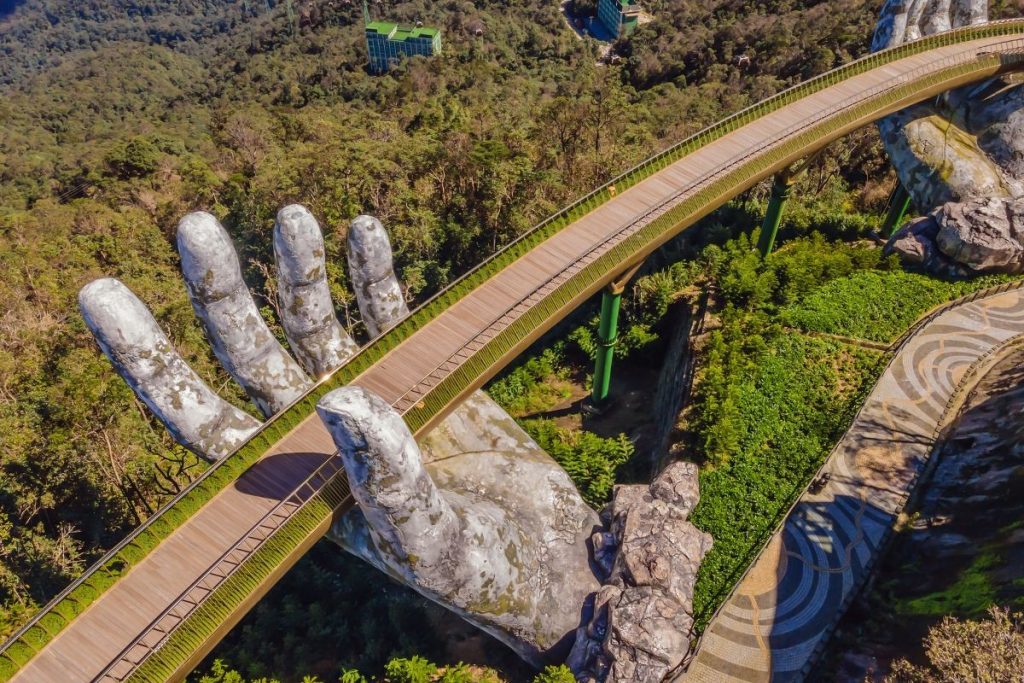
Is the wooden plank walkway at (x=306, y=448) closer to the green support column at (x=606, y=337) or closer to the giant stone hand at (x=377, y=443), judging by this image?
the giant stone hand at (x=377, y=443)

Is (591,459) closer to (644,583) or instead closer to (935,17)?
(644,583)

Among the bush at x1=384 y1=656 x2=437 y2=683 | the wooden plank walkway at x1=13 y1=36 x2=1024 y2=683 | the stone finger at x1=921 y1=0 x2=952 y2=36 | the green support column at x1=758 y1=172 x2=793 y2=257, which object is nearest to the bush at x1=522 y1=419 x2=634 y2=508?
the wooden plank walkway at x1=13 y1=36 x2=1024 y2=683

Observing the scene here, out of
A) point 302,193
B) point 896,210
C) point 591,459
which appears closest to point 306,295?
point 591,459

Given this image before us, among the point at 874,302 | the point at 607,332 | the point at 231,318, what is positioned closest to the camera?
the point at 231,318

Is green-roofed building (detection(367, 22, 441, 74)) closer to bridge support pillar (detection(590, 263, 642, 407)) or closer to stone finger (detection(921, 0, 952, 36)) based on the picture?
stone finger (detection(921, 0, 952, 36))

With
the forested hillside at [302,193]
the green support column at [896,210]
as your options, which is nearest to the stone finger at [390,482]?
the forested hillside at [302,193]
